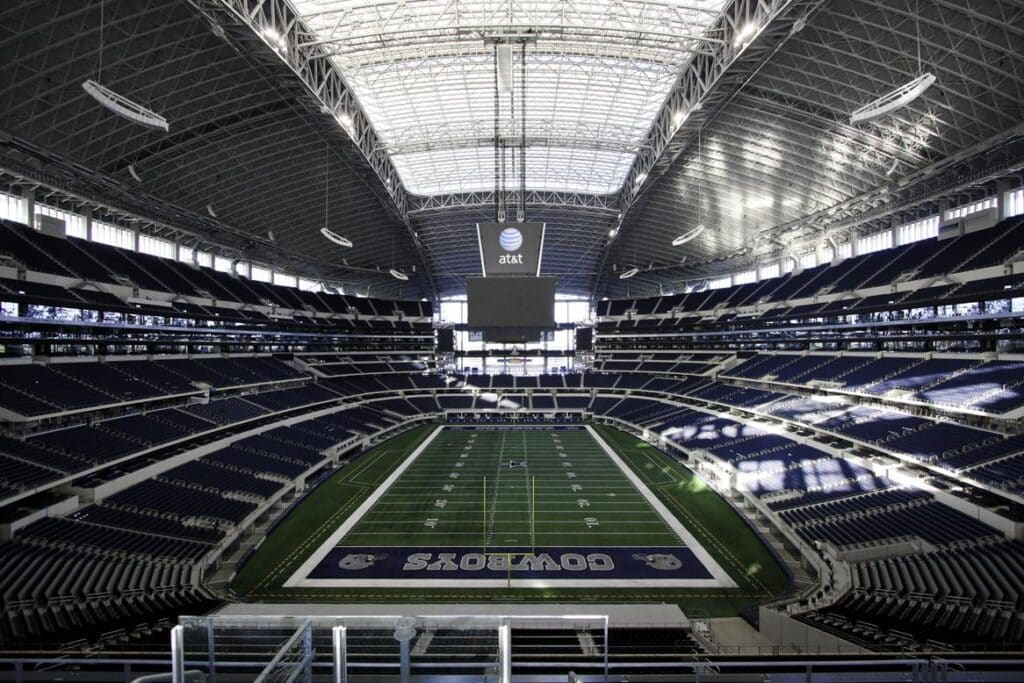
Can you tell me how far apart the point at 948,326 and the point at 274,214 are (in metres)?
46.3

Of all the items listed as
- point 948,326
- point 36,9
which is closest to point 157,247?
point 36,9

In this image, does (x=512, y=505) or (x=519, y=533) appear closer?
(x=519, y=533)

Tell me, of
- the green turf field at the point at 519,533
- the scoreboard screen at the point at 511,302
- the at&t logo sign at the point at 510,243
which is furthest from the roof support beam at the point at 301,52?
the green turf field at the point at 519,533

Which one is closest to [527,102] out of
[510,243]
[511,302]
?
[510,243]

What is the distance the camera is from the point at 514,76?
31.8m

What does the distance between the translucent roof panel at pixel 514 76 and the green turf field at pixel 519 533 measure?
22.2 metres

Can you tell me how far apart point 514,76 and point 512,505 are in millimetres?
24803

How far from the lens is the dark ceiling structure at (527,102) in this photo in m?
20.9

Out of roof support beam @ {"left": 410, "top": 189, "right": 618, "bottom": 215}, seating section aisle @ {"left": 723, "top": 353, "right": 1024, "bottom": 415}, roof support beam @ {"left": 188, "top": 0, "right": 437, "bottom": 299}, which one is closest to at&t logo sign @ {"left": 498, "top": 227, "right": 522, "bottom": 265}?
roof support beam @ {"left": 188, "top": 0, "right": 437, "bottom": 299}

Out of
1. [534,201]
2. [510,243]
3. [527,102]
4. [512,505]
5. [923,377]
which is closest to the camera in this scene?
[512,505]

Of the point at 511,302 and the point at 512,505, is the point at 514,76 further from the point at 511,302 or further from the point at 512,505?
the point at 512,505

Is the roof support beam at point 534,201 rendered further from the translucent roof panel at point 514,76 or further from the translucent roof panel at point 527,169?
the translucent roof panel at point 514,76

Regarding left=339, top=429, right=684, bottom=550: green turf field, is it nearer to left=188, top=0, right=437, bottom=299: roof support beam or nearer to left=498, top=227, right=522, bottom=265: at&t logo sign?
left=498, top=227, right=522, bottom=265: at&t logo sign

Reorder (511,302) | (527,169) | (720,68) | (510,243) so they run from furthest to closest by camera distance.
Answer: (527,169)
(511,302)
(510,243)
(720,68)
